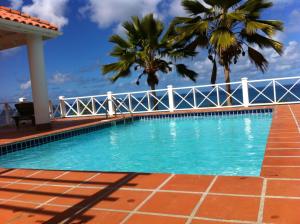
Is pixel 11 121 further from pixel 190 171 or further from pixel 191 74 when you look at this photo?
pixel 190 171

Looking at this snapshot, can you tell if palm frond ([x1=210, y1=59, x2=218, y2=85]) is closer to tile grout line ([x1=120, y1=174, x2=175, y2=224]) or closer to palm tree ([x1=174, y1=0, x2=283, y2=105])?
palm tree ([x1=174, y1=0, x2=283, y2=105])

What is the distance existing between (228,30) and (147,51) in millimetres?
3507

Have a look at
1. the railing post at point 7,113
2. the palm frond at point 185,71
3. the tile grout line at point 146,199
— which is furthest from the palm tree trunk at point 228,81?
the tile grout line at point 146,199

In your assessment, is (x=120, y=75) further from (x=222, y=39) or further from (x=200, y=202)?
(x=200, y=202)

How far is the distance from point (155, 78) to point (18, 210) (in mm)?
11350

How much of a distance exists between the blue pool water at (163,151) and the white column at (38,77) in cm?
131

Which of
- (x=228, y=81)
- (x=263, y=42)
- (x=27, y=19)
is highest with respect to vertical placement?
(x=27, y=19)

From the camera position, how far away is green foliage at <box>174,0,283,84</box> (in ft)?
36.7

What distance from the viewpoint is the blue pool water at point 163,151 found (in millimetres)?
4977

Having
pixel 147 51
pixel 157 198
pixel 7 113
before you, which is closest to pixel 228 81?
pixel 147 51

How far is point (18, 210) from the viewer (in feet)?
8.59

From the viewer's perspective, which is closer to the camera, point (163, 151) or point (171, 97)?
point (163, 151)

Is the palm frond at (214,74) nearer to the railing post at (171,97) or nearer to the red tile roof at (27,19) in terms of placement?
the railing post at (171,97)

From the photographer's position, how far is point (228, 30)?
1140 centimetres
